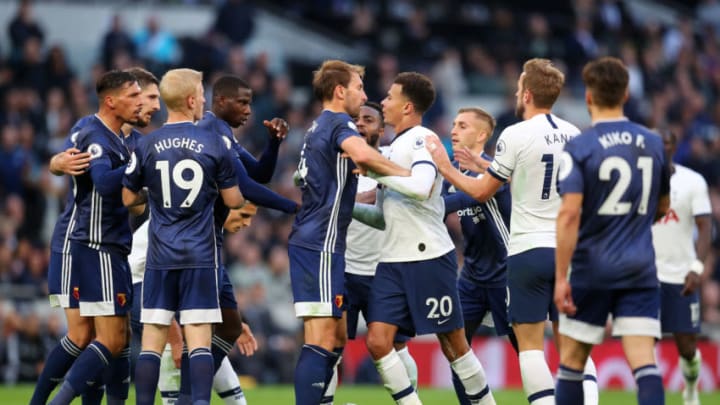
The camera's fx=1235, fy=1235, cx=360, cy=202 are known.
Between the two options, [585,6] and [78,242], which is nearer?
[78,242]

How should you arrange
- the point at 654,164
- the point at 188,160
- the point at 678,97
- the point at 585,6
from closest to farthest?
the point at 654,164, the point at 188,160, the point at 678,97, the point at 585,6

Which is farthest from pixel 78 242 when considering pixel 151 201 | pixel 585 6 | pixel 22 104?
pixel 585 6

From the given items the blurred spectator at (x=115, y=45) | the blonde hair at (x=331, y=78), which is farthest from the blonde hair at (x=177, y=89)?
the blurred spectator at (x=115, y=45)

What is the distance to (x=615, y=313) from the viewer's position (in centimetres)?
775

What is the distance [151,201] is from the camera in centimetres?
879

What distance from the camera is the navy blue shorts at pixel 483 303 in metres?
9.92

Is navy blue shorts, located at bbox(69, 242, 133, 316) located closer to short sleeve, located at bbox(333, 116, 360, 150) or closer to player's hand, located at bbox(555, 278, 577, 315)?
short sleeve, located at bbox(333, 116, 360, 150)

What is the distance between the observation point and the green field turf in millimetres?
13344

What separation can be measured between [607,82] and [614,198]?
726 millimetres

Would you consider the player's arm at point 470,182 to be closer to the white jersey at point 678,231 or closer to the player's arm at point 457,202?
the player's arm at point 457,202

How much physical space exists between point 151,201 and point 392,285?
6.11ft

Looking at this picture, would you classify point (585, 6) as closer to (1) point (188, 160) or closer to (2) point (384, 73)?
(2) point (384, 73)

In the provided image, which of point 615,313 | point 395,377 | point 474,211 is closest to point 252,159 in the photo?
point 474,211

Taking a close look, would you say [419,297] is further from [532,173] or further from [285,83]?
[285,83]
